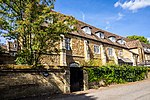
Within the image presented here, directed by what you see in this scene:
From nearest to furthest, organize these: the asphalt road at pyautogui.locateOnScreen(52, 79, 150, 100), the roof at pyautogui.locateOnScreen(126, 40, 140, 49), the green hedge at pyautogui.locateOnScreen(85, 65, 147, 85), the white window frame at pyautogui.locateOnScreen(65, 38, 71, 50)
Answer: the asphalt road at pyautogui.locateOnScreen(52, 79, 150, 100)
the green hedge at pyautogui.locateOnScreen(85, 65, 147, 85)
the white window frame at pyautogui.locateOnScreen(65, 38, 71, 50)
the roof at pyautogui.locateOnScreen(126, 40, 140, 49)

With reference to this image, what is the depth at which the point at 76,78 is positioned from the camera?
1834 centimetres

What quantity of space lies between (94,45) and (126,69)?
9277mm

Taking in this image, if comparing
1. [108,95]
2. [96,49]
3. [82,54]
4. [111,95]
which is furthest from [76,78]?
[96,49]

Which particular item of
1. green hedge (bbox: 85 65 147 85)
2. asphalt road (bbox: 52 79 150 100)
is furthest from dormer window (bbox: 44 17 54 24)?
asphalt road (bbox: 52 79 150 100)

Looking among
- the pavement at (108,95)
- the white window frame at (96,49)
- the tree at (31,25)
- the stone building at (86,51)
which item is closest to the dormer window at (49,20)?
the tree at (31,25)

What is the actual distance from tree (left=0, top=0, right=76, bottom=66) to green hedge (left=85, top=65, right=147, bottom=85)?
579 cm

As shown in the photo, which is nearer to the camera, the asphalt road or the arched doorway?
the asphalt road

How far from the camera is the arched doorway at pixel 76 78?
704 inches

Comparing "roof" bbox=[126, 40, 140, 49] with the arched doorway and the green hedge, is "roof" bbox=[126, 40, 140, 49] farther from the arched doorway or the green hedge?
the arched doorway

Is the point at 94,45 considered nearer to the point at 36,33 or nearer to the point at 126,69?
the point at 126,69

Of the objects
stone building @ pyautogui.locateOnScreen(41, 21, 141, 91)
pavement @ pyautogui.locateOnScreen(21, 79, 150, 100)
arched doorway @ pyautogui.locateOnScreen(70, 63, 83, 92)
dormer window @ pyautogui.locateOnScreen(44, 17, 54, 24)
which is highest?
dormer window @ pyautogui.locateOnScreen(44, 17, 54, 24)

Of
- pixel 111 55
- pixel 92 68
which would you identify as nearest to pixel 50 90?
pixel 92 68

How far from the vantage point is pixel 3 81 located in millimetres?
12484

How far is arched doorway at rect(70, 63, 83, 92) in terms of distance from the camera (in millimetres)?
17870
